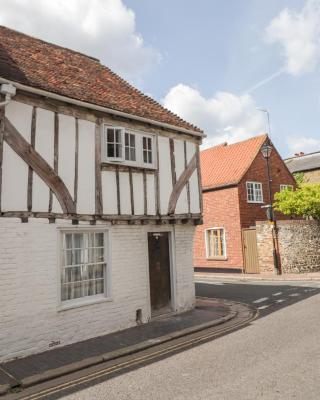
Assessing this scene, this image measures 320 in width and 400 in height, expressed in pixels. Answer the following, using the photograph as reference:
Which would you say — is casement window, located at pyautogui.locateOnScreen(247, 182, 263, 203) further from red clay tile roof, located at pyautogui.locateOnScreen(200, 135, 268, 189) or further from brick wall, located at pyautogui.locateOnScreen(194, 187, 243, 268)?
brick wall, located at pyautogui.locateOnScreen(194, 187, 243, 268)

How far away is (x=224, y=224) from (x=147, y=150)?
42.4 feet

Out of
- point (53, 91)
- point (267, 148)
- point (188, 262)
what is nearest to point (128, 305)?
point (188, 262)

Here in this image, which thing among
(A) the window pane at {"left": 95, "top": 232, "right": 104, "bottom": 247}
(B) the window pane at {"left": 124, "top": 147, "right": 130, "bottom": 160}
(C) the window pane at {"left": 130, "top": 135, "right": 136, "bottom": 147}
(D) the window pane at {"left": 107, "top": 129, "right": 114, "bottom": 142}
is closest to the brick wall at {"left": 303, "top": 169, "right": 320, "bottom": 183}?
(C) the window pane at {"left": 130, "top": 135, "right": 136, "bottom": 147}

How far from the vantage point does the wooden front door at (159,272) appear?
10.4m

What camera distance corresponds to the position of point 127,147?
9.85 metres

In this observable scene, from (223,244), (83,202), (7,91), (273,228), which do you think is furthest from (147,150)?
(223,244)

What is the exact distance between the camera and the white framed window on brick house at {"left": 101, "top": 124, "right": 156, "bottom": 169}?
937 centimetres

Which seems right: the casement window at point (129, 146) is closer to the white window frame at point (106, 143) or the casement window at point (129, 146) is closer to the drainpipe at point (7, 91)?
the white window frame at point (106, 143)

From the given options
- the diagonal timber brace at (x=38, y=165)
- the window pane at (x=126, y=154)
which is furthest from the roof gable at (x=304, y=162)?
the diagonal timber brace at (x=38, y=165)

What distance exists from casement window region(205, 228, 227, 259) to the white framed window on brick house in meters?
13.1

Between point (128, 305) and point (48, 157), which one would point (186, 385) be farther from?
point (48, 157)

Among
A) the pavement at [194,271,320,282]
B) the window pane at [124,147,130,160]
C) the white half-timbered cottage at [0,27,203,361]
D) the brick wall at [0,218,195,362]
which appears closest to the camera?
the brick wall at [0,218,195,362]

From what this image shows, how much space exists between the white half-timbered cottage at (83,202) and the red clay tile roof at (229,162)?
11.3m

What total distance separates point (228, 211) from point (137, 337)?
14638 millimetres
